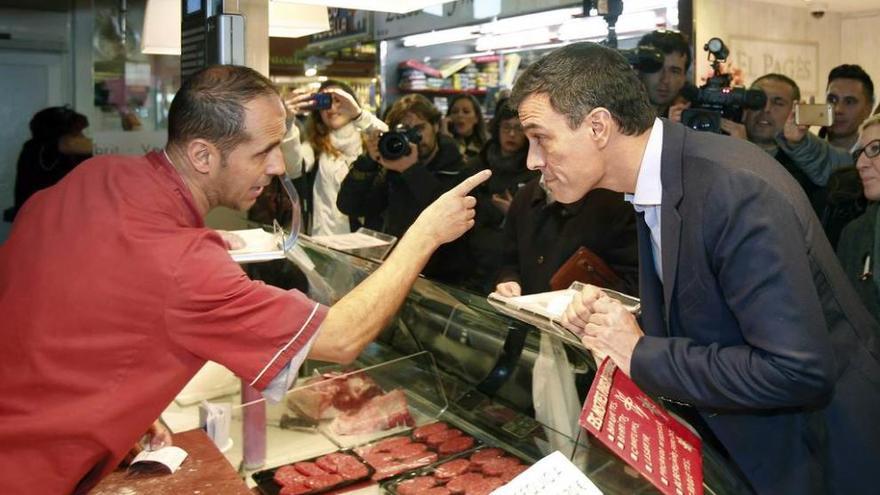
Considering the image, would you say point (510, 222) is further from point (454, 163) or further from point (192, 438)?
point (192, 438)

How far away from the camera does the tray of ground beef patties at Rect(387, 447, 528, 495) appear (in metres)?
2.08

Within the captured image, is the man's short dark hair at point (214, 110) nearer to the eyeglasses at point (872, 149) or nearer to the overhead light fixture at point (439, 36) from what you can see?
the eyeglasses at point (872, 149)

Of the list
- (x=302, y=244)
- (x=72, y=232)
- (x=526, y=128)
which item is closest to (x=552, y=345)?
(x=526, y=128)

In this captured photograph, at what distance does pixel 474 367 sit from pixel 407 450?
322 millimetres

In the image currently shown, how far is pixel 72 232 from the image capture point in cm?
153

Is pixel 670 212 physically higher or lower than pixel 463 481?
higher

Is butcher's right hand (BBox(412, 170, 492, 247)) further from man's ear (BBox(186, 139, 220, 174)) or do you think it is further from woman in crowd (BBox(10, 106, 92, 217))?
woman in crowd (BBox(10, 106, 92, 217))

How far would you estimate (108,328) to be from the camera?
4.89 ft

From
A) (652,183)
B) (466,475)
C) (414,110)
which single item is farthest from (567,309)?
(414,110)

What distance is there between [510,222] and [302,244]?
84 centimetres

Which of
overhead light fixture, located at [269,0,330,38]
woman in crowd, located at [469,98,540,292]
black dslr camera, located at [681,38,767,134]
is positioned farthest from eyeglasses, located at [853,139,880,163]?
overhead light fixture, located at [269,0,330,38]

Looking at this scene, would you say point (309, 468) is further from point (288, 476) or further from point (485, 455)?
point (485, 455)

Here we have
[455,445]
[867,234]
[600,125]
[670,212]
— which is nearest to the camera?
[670,212]

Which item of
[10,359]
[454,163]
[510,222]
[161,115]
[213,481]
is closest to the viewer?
[10,359]
